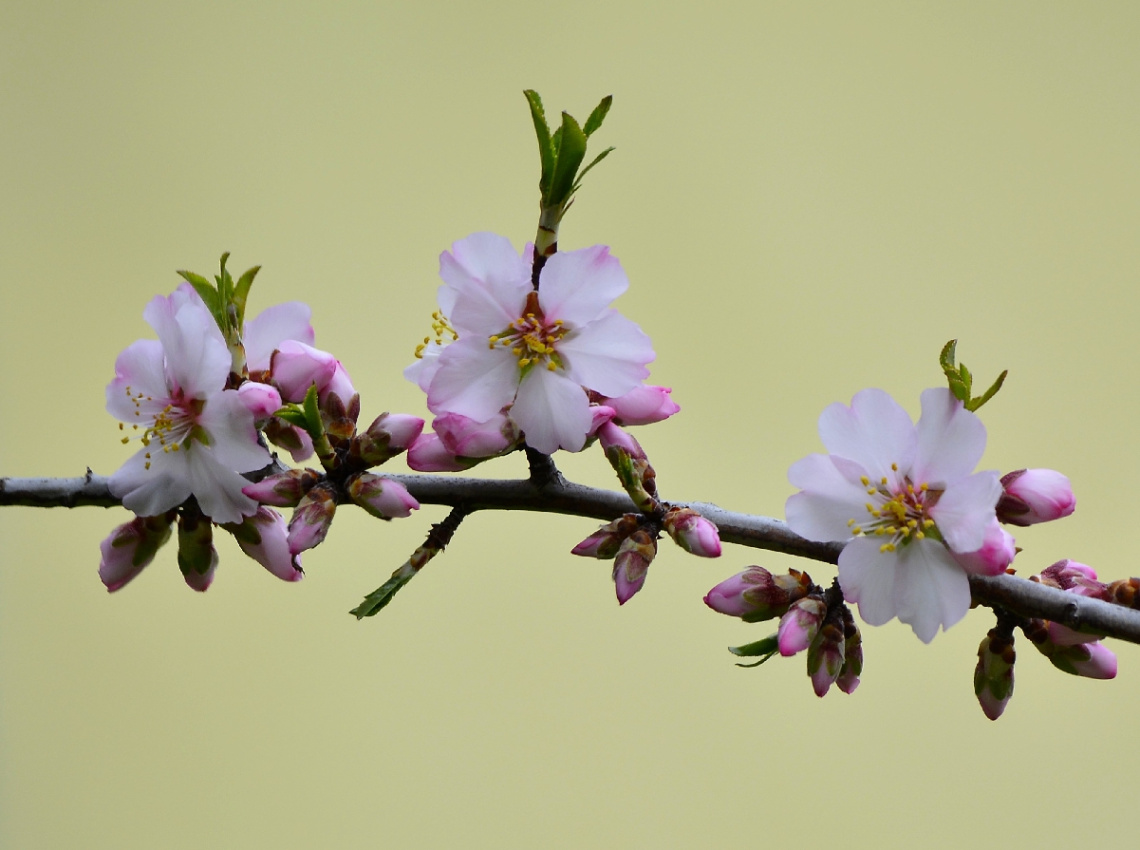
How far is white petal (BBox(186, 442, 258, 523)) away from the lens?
→ 0.53 m

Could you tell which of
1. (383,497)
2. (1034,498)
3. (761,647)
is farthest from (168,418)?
(1034,498)

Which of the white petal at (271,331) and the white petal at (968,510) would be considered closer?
the white petal at (968,510)

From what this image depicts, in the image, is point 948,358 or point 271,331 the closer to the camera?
point 948,358

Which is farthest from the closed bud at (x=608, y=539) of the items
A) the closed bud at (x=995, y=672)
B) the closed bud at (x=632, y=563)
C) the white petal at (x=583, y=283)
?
the closed bud at (x=995, y=672)

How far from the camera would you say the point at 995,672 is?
54 cm

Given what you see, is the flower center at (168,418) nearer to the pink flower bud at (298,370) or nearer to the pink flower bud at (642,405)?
the pink flower bud at (298,370)

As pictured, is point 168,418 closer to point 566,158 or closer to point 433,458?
point 433,458

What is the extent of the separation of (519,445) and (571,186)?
0.14m

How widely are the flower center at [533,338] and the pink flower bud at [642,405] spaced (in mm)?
46

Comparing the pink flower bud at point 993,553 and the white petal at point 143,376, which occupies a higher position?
the white petal at point 143,376

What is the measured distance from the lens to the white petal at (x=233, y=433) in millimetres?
524

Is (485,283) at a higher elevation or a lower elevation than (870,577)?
higher

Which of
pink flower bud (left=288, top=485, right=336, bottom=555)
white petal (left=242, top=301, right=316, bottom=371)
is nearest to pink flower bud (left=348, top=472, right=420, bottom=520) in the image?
pink flower bud (left=288, top=485, right=336, bottom=555)

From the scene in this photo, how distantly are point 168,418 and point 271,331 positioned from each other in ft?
0.28
